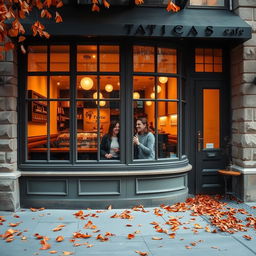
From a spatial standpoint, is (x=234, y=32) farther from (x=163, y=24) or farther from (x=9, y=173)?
(x=9, y=173)

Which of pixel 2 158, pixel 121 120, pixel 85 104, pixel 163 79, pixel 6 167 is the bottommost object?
pixel 6 167

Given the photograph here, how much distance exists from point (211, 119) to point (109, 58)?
330cm

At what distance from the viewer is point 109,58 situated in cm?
841

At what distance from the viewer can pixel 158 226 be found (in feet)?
22.4

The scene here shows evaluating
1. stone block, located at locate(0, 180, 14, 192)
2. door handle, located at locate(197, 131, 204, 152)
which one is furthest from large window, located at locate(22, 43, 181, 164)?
door handle, located at locate(197, 131, 204, 152)

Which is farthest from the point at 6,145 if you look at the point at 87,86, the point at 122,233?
the point at 122,233

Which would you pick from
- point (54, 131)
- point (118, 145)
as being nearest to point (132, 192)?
point (118, 145)

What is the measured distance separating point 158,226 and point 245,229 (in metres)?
1.62

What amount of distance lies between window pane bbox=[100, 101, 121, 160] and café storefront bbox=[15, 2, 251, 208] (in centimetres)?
2

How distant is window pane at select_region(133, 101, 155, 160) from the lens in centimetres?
845

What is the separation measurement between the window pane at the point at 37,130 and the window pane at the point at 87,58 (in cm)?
123

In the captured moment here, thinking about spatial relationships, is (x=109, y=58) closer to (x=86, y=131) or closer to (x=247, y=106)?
(x=86, y=131)

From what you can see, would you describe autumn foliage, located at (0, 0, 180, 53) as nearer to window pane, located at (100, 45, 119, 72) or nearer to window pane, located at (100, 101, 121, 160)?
window pane, located at (100, 45, 119, 72)

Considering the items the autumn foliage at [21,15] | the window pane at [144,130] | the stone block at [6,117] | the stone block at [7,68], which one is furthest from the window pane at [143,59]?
the stone block at [6,117]
